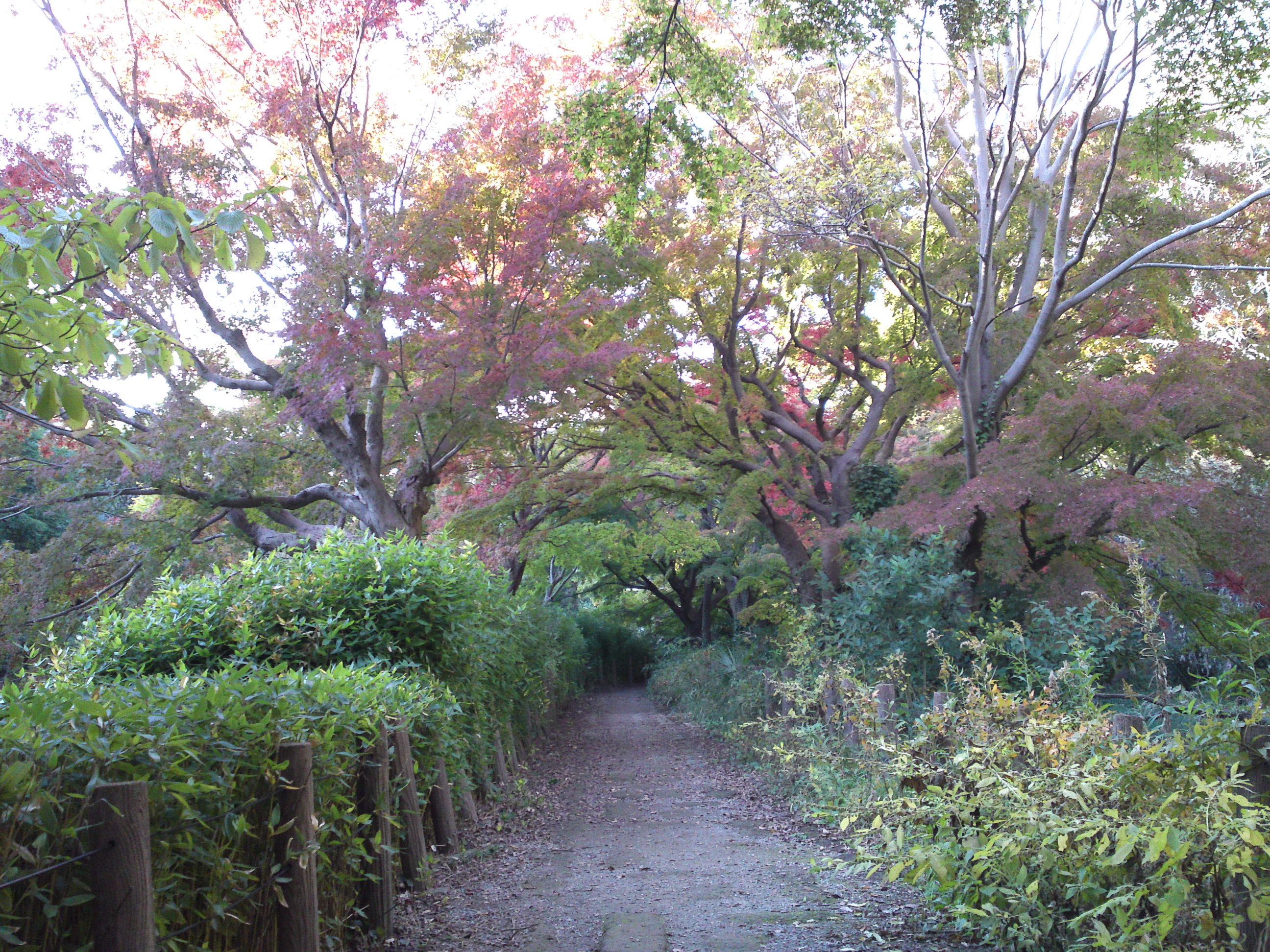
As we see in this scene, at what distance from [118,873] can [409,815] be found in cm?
278

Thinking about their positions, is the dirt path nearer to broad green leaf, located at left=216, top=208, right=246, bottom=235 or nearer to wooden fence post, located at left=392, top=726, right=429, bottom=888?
wooden fence post, located at left=392, top=726, right=429, bottom=888

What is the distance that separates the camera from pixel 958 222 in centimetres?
1241

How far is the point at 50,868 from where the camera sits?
2.06 m

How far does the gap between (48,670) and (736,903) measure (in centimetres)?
455

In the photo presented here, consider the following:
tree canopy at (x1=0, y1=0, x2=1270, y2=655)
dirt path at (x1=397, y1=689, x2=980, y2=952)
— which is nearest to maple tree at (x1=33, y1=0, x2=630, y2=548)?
Result: tree canopy at (x1=0, y1=0, x2=1270, y2=655)

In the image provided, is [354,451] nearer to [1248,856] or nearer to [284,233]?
[284,233]

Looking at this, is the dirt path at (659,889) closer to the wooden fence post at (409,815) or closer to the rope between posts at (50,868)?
the wooden fence post at (409,815)

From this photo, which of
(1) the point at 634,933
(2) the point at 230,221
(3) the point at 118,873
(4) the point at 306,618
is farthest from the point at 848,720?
(2) the point at 230,221

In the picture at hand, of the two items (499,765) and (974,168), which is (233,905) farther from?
(974,168)

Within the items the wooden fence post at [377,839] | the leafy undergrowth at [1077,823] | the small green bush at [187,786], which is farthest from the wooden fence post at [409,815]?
the leafy undergrowth at [1077,823]

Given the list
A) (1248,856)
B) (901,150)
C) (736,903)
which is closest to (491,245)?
(901,150)

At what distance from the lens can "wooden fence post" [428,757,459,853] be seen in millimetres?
5688

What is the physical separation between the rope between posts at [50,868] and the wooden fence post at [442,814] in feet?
11.6

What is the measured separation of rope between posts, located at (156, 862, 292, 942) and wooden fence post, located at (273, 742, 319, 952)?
21 mm
